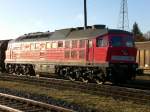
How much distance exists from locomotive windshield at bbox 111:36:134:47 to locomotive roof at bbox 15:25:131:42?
0.37 metres

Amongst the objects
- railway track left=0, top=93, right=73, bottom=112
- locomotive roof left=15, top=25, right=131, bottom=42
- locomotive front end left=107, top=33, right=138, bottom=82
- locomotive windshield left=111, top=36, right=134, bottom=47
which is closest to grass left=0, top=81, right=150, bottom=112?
railway track left=0, top=93, right=73, bottom=112

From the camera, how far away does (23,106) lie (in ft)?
43.9

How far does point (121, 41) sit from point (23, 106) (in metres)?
10.1

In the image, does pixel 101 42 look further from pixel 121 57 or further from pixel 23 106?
pixel 23 106

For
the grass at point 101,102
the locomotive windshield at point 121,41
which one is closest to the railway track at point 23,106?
the grass at point 101,102

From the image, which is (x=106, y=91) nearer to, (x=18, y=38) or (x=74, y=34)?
(x=74, y=34)

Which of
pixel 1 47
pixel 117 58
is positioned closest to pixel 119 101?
pixel 117 58

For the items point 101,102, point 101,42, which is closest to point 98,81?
point 101,42

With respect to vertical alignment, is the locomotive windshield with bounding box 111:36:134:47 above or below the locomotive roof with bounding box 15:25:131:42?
below

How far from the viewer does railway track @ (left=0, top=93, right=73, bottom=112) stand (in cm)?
1219

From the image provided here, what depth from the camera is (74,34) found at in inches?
969

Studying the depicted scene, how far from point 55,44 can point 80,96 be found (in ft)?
33.4

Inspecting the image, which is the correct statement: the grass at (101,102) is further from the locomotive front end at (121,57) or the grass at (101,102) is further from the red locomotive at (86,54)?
the red locomotive at (86,54)

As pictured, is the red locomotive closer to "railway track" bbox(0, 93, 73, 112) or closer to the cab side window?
the cab side window
